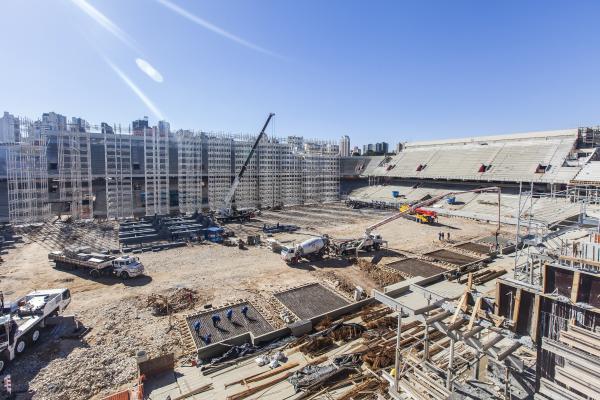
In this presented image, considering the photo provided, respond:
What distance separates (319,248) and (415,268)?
20.3 ft

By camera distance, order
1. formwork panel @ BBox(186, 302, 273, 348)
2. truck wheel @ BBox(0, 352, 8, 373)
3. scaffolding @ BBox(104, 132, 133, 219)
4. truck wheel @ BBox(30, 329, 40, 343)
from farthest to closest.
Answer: scaffolding @ BBox(104, 132, 133, 219) → formwork panel @ BBox(186, 302, 273, 348) → truck wheel @ BBox(30, 329, 40, 343) → truck wheel @ BBox(0, 352, 8, 373)

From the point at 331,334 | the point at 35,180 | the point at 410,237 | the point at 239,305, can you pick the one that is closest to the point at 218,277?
the point at 239,305

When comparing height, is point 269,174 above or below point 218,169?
below

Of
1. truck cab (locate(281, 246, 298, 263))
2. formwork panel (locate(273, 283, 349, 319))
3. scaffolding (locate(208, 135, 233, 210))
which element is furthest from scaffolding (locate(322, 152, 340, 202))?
formwork panel (locate(273, 283, 349, 319))

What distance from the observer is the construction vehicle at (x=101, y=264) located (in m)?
17.8

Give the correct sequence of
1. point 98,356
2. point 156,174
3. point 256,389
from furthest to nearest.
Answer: point 156,174 → point 98,356 → point 256,389

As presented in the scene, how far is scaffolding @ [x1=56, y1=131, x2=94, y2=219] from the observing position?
36.1 metres

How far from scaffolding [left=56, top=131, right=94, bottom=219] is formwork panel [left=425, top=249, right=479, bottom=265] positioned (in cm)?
3605

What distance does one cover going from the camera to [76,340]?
1156 cm

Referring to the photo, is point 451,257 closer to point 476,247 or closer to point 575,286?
point 476,247

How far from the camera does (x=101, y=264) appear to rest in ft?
59.1

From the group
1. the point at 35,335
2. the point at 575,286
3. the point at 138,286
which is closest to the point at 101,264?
Result: the point at 138,286

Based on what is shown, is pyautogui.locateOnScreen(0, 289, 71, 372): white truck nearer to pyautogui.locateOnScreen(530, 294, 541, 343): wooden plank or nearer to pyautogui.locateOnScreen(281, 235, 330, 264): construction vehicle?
pyautogui.locateOnScreen(281, 235, 330, 264): construction vehicle

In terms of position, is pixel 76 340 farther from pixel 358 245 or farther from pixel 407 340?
pixel 358 245
